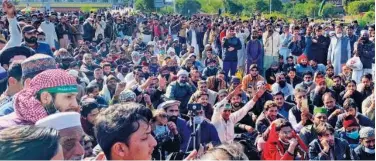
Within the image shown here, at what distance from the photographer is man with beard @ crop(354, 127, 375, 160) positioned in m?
5.88

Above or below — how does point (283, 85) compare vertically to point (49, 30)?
below

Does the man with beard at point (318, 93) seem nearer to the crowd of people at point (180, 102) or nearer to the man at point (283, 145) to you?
the crowd of people at point (180, 102)

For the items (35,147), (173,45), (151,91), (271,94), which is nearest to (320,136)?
(271,94)

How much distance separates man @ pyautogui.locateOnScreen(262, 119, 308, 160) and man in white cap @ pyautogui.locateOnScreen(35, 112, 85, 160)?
9.40 feet

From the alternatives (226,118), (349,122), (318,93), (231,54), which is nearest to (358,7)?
(231,54)

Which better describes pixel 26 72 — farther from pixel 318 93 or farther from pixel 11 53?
pixel 318 93

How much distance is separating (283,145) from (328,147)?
16.6 inches

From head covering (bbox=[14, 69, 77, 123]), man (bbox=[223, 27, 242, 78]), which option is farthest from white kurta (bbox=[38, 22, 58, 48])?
head covering (bbox=[14, 69, 77, 123])

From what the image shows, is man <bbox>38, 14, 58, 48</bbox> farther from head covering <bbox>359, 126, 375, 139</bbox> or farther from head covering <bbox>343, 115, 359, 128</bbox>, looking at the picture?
head covering <bbox>359, 126, 375, 139</bbox>

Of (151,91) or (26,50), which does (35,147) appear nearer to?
(26,50)

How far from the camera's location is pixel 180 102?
7.49 m

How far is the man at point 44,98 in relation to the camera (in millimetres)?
3205

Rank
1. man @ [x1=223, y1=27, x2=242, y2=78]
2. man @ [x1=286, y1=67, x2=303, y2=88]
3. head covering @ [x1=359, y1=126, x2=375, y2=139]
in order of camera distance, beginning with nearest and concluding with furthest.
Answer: head covering @ [x1=359, y1=126, x2=375, y2=139]
man @ [x1=286, y1=67, x2=303, y2=88]
man @ [x1=223, y1=27, x2=242, y2=78]

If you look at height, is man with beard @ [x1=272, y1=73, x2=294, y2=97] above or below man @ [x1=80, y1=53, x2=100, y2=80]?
below
